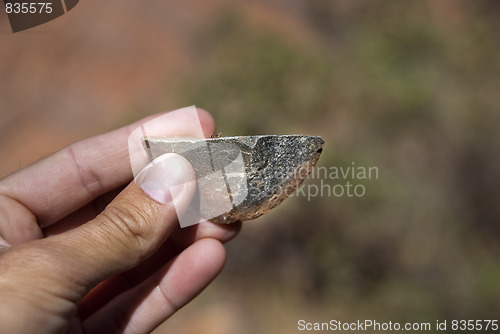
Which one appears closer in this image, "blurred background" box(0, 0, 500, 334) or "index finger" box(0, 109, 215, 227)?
"index finger" box(0, 109, 215, 227)

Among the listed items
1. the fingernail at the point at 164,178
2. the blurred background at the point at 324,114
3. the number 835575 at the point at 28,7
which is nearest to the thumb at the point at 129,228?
the fingernail at the point at 164,178

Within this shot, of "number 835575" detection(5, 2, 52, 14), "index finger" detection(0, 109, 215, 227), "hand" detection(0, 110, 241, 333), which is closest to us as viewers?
"hand" detection(0, 110, 241, 333)

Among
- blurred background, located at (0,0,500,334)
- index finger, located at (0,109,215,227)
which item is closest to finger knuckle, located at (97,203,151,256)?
index finger, located at (0,109,215,227)

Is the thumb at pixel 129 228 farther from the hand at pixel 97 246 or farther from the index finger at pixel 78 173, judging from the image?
the index finger at pixel 78 173

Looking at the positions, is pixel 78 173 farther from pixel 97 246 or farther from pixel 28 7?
pixel 28 7

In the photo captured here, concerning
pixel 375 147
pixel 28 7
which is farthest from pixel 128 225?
pixel 28 7

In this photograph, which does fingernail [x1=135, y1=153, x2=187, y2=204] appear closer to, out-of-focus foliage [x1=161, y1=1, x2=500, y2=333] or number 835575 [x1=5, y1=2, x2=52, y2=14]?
out-of-focus foliage [x1=161, y1=1, x2=500, y2=333]

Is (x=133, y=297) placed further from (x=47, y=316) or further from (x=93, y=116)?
(x=93, y=116)
